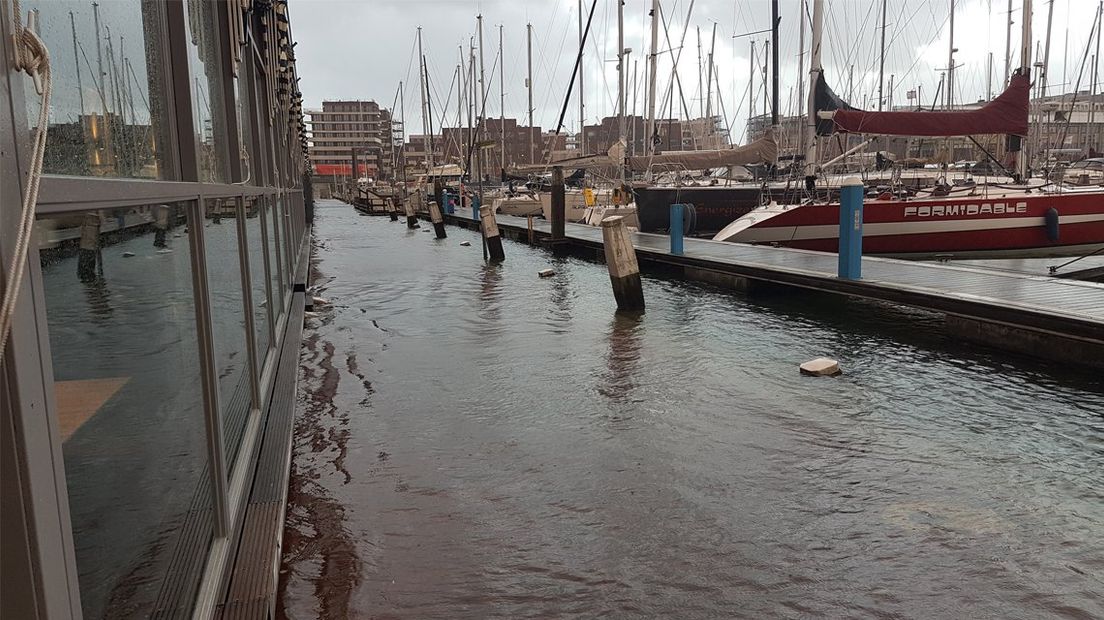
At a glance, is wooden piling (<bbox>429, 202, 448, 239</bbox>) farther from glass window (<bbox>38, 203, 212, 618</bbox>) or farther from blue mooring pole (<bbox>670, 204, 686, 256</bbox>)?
glass window (<bbox>38, 203, 212, 618</bbox>)

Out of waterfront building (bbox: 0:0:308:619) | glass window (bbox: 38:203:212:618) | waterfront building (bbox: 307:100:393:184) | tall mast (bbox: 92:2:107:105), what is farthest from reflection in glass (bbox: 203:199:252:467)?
waterfront building (bbox: 307:100:393:184)

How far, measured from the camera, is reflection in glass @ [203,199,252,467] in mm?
3023

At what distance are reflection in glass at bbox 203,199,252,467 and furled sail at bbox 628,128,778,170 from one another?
2024 centimetres

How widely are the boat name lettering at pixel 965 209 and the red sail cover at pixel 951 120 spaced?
1.52 metres

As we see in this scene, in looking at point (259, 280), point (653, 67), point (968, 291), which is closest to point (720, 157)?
point (653, 67)

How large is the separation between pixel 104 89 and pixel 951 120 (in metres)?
16.6

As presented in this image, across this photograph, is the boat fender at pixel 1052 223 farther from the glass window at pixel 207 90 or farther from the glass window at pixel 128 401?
the glass window at pixel 128 401

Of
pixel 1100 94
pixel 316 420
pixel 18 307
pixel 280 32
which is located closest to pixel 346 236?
pixel 280 32

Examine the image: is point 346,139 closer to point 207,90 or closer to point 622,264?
point 622,264

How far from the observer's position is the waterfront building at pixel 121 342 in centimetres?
105

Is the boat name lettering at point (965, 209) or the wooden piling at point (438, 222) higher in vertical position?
the boat name lettering at point (965, 209)

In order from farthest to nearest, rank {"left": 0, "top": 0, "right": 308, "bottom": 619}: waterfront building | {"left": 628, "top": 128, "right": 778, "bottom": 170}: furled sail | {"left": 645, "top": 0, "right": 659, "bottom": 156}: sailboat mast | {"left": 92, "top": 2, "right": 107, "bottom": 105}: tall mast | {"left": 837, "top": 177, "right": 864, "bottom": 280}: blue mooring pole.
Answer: {"left": 645, "top": 0, "right": 659, "bottom": 156}: sailboat mast < {"left": 628, "top": 128, "right": 778, "bottom": 170}: furled sail < {"left": 837, "top": 177, "right": 864, "bottom": 280}: blue mooring pole < {"left": 92, "top": 2, "right": 107, "bottom": 105}: tall mast < {"left": 0, "top": 0, "right": 308, "bottom": 619}: waterfront building

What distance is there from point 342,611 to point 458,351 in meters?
5.28

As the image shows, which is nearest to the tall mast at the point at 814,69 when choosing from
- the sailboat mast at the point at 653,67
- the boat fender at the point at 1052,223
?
the boat fender at the point at 1052,223
